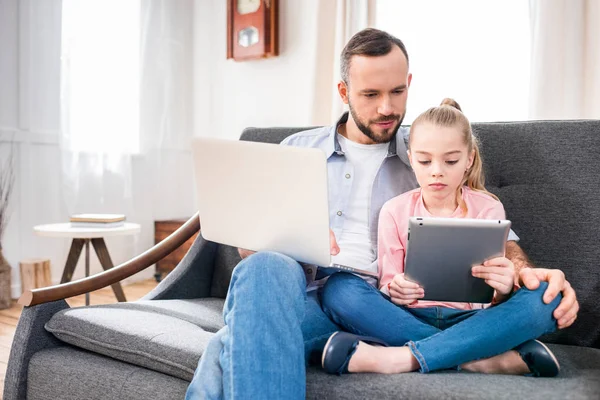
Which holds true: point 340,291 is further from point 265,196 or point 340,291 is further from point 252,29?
point 252,29

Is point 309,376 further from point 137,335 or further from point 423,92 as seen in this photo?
point 423,92

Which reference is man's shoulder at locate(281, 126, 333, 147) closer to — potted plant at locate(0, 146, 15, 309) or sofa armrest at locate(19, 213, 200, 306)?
sofa armrest at locate(19, 213, 200, 306)

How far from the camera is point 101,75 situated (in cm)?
344

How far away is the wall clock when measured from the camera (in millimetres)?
3641

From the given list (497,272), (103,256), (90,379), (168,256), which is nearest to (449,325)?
(497,272)

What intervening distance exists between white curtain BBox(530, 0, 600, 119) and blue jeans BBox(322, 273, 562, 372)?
1996mm

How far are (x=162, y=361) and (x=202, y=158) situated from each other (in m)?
0.44


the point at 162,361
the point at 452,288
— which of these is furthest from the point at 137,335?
the point at 452,288

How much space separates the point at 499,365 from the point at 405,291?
212 millimetres

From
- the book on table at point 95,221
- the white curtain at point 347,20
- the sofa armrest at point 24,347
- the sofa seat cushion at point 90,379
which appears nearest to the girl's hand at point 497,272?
the sofa seat cushion at point 90,379

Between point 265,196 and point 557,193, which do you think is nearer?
point 265,196

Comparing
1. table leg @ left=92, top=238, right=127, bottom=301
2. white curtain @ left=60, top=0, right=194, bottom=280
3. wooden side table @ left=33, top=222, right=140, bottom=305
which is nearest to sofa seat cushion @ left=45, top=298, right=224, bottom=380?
wooden side table @ left=33, top=222, right=140, bottom=305

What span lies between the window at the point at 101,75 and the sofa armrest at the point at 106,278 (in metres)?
1.83

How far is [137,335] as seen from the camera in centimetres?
131
